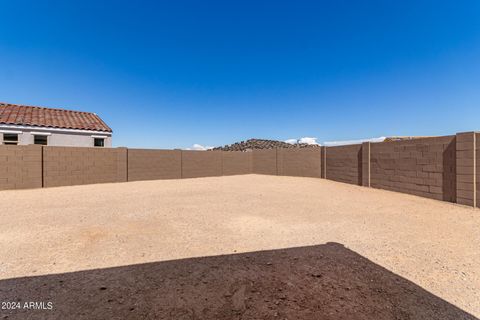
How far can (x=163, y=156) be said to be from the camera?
14.5m

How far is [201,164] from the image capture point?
16469 millimetres

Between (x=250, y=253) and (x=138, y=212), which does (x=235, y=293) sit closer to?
(x=250, y=253)

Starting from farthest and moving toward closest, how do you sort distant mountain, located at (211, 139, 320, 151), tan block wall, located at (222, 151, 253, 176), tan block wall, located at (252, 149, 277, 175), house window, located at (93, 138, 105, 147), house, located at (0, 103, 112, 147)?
1. distant mountain, located at (211, 139, 320, 151)
2. tan block wall, located at (252, 149, 277, 175)
3. tan block wall, located at (222, 151, 253, 176)
4. house window, located at (93, 138, 105, 147)
5. house, located at (0, 103, 112, 147)

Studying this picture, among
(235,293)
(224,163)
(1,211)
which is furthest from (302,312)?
(224,163)

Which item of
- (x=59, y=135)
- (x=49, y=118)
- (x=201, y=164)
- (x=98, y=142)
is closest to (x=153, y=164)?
(x=201, y=164)

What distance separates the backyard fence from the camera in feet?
21.6

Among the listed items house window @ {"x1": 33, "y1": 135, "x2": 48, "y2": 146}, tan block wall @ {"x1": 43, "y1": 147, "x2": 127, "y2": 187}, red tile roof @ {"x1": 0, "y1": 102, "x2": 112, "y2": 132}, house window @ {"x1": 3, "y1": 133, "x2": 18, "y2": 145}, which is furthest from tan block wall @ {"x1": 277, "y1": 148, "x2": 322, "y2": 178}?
house window @ {"x1": 3, "y1": 133, "x2": 18, "y2": 145}

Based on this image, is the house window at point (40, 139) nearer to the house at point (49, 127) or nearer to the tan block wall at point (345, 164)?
the house at point (49, 127)

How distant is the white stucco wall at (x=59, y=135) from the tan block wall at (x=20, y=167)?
6025 mm

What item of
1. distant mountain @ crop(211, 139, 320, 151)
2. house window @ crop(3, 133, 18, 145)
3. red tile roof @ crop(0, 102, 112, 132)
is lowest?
house window @ crop(3, 133, 18, 145)

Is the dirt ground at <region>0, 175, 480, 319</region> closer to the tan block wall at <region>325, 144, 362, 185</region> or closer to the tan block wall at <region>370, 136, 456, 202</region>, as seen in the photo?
the tan block wall at <region>370, 136, 456, 202</region>

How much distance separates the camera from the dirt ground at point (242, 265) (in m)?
2.10

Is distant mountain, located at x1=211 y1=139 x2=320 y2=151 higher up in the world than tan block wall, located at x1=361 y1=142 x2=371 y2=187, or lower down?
higher up

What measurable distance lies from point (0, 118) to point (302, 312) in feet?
66.2
